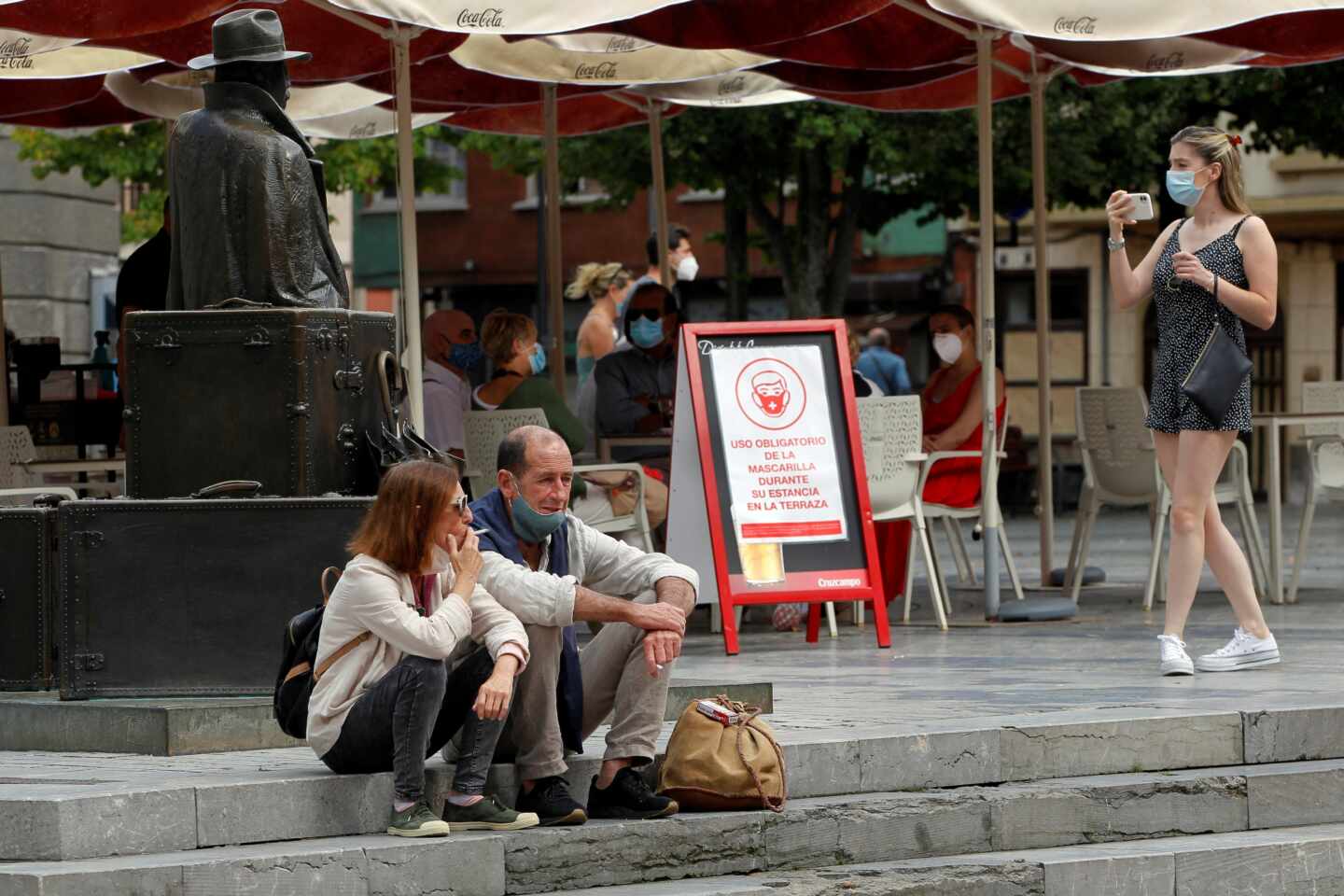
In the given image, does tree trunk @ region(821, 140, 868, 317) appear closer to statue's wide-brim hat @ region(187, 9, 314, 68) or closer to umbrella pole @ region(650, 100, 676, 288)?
umbrella pole @ region(650, 100, 676, 288)

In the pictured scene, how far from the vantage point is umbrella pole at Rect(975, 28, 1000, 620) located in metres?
11.4

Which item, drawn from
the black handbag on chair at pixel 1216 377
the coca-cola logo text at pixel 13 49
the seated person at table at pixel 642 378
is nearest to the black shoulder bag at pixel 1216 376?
the black handbag on chair at pixel 1216 377

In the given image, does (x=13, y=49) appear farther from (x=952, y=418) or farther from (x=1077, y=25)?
(x=952, y=418)

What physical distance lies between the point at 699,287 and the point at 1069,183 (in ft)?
50.5

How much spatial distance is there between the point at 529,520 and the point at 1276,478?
6485 mm

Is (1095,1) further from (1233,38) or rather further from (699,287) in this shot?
(699,287)

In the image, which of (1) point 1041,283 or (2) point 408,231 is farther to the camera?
(1) point 1041,283

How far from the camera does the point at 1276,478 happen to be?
12.1 m

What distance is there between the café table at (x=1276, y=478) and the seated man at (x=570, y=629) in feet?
17.5

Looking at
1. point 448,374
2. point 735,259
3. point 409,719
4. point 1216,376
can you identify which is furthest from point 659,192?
point 735,259

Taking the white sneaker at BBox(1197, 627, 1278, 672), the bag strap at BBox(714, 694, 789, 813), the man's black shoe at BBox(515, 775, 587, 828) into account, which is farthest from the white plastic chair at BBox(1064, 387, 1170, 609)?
the man's black shoe at BBox(515, 775, 587, 828)

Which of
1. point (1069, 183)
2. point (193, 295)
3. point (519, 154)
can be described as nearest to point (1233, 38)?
point (193, 295)

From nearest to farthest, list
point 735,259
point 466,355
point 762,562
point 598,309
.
Answer: point 762,562
point 466,355
point 598,309
point 735,259

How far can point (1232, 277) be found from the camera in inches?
349
